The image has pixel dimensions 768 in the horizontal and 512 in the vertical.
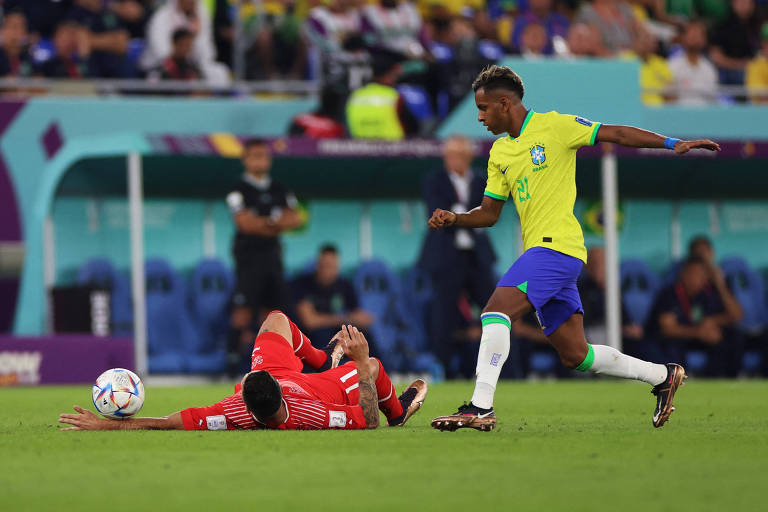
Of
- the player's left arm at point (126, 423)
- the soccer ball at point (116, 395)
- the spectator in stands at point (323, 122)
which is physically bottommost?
the player's left arm at point (126, 423)

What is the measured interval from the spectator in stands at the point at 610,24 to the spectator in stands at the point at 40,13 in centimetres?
735

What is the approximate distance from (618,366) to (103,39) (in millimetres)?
10386

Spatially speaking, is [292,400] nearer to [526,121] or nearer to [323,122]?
[526,121]

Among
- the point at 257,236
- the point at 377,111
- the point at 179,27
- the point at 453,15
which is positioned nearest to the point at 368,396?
the point at 257,236

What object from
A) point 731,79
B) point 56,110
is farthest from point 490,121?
point 731,79

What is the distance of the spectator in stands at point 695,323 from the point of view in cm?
1606

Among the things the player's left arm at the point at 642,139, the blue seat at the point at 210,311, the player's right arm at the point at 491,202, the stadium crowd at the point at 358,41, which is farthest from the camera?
the stadium crowd at the point at 358,41

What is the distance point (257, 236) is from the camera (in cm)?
1446

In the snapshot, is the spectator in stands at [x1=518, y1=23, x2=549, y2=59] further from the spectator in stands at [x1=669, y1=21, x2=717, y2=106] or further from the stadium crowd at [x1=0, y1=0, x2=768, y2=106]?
the spectator in stands at [x1=669, y1=21, x2=717, y2=106]

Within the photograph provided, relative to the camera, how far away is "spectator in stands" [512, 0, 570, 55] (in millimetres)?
18562

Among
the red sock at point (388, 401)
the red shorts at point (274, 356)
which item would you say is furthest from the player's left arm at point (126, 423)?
the red sock at point (388, 401)

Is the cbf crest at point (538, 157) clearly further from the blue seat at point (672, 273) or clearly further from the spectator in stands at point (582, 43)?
the spectator in stands at point (582, 43)

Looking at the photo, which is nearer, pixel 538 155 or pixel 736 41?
pixel 538 155

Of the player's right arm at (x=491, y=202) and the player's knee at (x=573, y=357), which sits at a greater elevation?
the player's right arm at (x=491, y=202)
